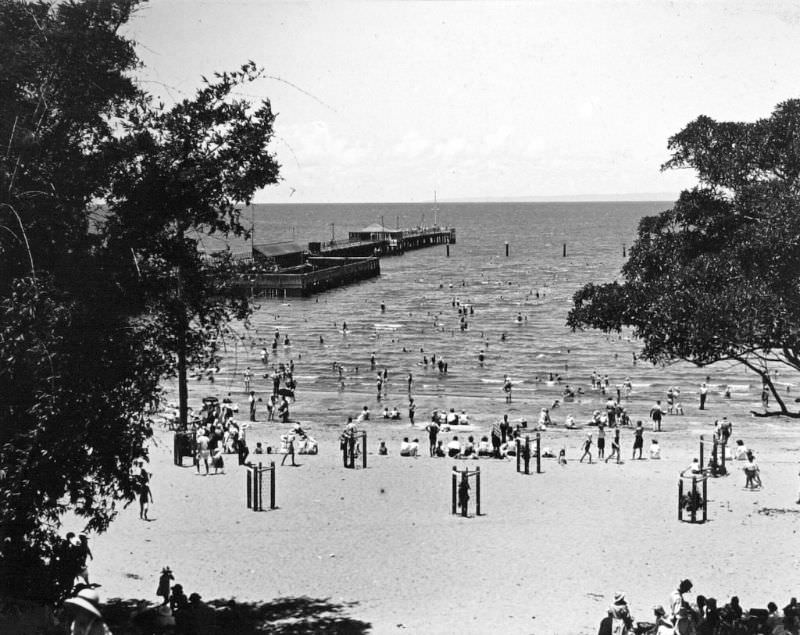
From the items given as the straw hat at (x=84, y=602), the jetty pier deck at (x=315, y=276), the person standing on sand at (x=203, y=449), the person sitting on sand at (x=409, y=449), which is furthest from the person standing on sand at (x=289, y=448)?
the jetty pier deck at (x=315, y=276)

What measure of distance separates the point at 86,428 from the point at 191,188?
3.92 metres

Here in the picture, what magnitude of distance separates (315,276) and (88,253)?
75.2 m

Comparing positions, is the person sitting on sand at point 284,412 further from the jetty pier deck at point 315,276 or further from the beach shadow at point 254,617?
the jetty pier deck at point 315,276

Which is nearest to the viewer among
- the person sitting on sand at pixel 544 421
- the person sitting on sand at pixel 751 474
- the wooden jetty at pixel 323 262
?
the person sitting on sand at pixel 751 474

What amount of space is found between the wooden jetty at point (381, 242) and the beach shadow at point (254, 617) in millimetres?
92551

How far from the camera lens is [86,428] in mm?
9445

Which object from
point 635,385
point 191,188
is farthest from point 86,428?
point 635,385

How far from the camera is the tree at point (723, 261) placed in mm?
14516

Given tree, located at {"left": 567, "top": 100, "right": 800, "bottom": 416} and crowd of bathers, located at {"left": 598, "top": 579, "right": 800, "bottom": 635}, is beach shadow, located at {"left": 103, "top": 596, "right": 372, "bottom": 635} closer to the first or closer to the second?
crowd of bathers, located at {"left": 598, "top": 579, "right": 800, "bottom": 635}

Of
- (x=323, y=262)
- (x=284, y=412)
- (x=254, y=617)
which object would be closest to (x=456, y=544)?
(x=254, y=617)

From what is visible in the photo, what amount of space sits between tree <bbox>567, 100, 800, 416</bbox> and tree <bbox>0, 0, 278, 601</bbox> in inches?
319

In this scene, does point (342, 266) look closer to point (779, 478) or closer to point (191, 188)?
point (779, 478)

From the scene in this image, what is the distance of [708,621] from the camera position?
39.4 ft

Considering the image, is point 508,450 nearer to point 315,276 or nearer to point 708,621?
point 708,621
